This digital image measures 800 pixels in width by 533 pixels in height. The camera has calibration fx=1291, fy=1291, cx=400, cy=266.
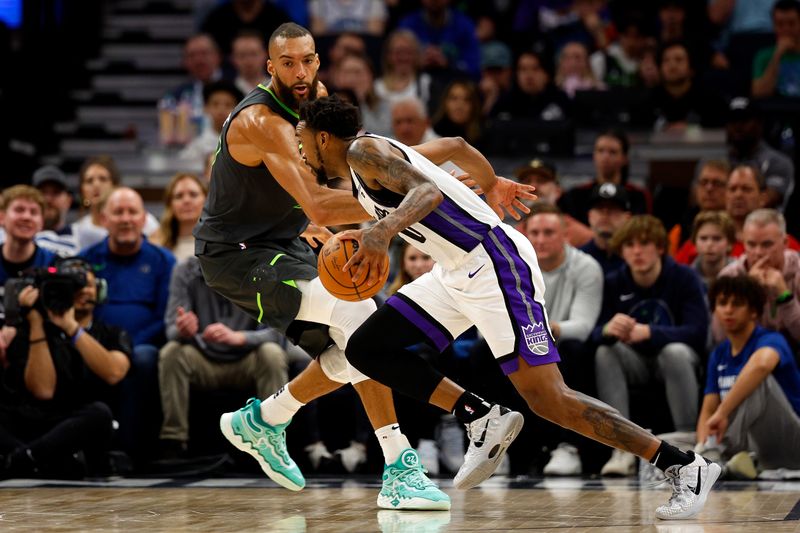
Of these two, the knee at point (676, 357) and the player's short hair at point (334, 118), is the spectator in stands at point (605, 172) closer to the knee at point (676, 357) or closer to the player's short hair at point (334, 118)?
the knee at point (676, 357)

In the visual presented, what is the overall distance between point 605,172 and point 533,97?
207 centimetres

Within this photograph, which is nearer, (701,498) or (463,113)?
(701,498)

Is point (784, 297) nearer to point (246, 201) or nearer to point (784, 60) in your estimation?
point (246, 201)

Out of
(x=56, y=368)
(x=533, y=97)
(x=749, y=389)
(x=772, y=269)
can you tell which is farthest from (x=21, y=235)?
(x=533, y=97)

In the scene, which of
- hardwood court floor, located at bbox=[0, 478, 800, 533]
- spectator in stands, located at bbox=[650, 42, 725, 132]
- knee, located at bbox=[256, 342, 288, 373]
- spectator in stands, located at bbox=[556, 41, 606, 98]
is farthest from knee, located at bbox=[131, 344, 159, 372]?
spectator in stands, located at bbox=[556, 41, 606, 98]

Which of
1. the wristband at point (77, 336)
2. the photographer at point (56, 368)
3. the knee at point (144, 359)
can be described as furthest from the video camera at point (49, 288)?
the knee at point (144, 359)

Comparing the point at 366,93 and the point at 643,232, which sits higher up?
the point at 366,93

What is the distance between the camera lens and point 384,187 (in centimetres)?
503

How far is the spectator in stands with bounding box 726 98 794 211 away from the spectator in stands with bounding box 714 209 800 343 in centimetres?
165

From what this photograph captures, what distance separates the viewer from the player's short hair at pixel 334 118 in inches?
201

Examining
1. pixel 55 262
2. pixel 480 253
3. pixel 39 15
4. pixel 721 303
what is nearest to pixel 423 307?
pixel 480 253

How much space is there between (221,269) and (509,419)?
1500mm

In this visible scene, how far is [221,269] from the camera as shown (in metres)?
5.77

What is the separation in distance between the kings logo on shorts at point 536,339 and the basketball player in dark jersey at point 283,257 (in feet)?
2.56
